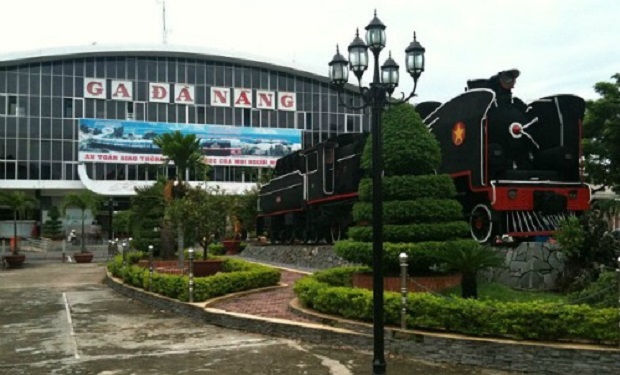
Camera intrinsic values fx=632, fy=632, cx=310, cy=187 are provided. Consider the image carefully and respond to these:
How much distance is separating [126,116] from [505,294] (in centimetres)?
5509

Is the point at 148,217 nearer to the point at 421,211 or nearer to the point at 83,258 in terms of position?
the point at 83,258

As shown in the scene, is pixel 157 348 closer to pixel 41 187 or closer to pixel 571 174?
pixel 571 174

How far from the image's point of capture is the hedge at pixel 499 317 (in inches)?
312

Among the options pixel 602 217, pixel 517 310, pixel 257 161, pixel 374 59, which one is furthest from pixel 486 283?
pixel 257 161

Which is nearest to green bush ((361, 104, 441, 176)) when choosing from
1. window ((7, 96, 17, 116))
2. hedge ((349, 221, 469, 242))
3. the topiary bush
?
the topiary bush

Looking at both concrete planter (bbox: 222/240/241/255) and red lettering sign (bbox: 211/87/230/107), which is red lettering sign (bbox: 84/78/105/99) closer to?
red lettering sign (bbox: 211/87/230/107)

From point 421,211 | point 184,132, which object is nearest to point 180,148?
point 421,211

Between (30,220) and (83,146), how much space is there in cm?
866

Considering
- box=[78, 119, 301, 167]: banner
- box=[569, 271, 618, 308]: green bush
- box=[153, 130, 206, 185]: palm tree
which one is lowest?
box=[569, 271, 618, 308]: green bush

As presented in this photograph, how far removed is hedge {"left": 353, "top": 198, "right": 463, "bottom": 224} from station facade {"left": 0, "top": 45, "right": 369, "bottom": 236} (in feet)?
155

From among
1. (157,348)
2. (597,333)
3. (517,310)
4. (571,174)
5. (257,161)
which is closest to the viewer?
(597,333)

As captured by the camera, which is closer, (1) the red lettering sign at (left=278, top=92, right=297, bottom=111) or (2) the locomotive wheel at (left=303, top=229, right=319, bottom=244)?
(2) the locomotive wheel at (left=303, top=229, right=319, bottom=244)

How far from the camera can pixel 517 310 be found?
8422mm

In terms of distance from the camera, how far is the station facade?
196 feet
